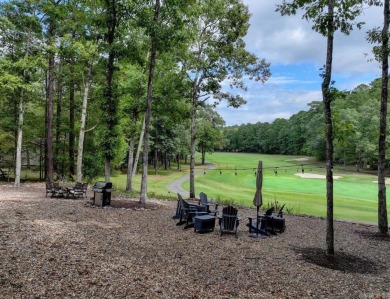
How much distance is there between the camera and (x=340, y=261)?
8.78 meters

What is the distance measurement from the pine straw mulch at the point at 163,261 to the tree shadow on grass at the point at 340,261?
1.2 inches

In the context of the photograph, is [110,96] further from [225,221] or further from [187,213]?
[225,221]

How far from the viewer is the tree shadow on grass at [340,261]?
825 cm

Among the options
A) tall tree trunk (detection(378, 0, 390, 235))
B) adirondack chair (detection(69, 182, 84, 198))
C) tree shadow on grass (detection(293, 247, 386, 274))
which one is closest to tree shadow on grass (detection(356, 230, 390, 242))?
tall tree trunk (detection(378, 0, 390, 235))

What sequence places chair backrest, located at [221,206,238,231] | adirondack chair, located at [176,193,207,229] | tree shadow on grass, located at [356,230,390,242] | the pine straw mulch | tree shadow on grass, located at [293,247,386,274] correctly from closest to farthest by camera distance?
the pine straw mulch → tree shadow on grass, located at [293,247,386,274] → chair backrest, located at [221,206,238,231] → adirondack chair, located at [176,193,207,229] → tree shadow on grass, located at [356,230,390,242]

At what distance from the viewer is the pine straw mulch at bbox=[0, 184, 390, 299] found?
558 centimetres

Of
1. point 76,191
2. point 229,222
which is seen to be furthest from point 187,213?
point 76,191

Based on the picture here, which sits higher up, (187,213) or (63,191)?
(63,191)

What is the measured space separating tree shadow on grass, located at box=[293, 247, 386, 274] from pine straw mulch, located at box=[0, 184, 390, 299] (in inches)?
1.2

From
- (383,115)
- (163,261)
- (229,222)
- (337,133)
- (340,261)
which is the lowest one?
(340,261)

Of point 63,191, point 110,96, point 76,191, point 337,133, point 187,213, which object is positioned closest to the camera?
point 337,133

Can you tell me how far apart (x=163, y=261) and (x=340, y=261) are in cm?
502

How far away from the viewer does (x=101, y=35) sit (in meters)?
17.5

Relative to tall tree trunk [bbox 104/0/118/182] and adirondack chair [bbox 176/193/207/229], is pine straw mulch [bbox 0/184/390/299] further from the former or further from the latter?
tall tree trunk [bbox 104/0/118/182]
